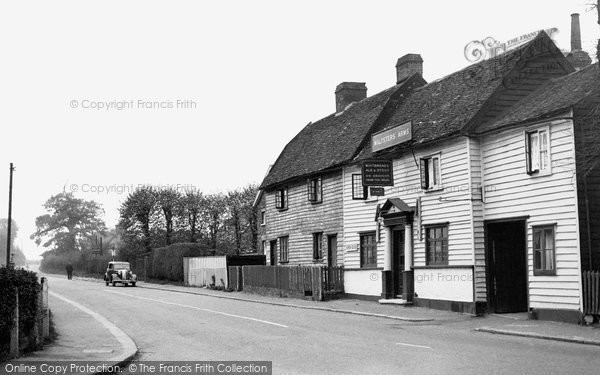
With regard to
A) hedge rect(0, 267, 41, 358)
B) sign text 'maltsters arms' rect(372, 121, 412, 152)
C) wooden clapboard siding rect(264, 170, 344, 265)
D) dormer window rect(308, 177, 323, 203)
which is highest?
sign text 'maltsters arms' rect(372, 121, 412, 152)

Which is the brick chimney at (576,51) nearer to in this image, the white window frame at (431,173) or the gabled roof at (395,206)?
the white window frame at (431,173)

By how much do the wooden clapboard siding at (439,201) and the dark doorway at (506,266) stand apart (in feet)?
2.47

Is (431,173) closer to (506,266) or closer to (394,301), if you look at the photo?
(506,266)

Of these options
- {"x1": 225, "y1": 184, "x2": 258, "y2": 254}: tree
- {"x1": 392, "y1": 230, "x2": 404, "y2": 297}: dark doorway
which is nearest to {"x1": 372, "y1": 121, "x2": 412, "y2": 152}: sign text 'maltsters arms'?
{"x1": 392, "y1": 230, "x2": 404, "y2": 297}: dark doorway

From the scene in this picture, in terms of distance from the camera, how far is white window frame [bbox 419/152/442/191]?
75.0 feet

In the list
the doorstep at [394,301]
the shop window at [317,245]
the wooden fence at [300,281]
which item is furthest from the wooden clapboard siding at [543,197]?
the shop window at [317,245]

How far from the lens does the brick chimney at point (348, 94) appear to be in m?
36.6

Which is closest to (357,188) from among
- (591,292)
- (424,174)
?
(424,174)

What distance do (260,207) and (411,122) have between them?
1168 inches

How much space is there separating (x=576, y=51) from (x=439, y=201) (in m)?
8.56

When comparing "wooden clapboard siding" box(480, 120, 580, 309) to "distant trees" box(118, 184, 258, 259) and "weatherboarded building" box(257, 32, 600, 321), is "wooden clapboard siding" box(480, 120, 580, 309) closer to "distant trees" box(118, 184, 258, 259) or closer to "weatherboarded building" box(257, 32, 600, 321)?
"weatherboarded building" box(257, 32, 600, 321)

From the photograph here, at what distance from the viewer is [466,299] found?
21.0 metres

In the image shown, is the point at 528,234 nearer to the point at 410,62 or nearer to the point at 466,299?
the point at 466,299

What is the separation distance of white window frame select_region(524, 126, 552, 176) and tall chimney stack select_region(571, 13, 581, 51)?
9442mm
